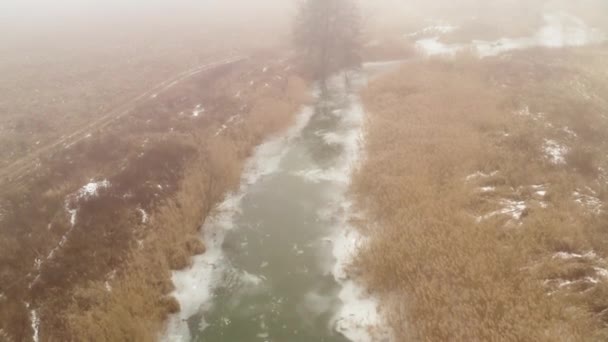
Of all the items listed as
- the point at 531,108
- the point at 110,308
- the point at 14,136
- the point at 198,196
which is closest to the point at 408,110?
the point at 531,108

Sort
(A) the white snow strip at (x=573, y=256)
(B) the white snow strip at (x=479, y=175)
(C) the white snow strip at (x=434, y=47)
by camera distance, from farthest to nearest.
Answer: (C) the white snow strip at (x=434, y=47), (B) the white snow strip at (x=479, y=175), (A) the white snow strip at (x=573, y=256)

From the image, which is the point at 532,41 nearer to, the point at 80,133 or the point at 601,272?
the point at 601,272

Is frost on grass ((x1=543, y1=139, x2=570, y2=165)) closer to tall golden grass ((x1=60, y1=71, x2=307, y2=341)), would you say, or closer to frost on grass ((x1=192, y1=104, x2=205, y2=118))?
tall golden grass ((x1=60, y1=71, x2=307, y2=341))

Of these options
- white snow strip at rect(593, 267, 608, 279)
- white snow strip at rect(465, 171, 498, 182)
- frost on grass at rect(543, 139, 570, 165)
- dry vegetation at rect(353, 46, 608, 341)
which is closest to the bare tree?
dry vegetation at rect(353, 46, 608, 341)

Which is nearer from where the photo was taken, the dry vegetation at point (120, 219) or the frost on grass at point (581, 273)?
the frost on grass at point (581, 273)

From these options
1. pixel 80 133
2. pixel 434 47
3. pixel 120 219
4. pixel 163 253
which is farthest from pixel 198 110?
pixel 434 47

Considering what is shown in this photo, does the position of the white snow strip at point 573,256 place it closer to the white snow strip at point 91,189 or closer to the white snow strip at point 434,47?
the white snow strip at point 91,189

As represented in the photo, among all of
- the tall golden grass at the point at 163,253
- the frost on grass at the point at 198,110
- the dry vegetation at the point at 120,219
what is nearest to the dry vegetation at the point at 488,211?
the tall golden grass at the point at 163,253
